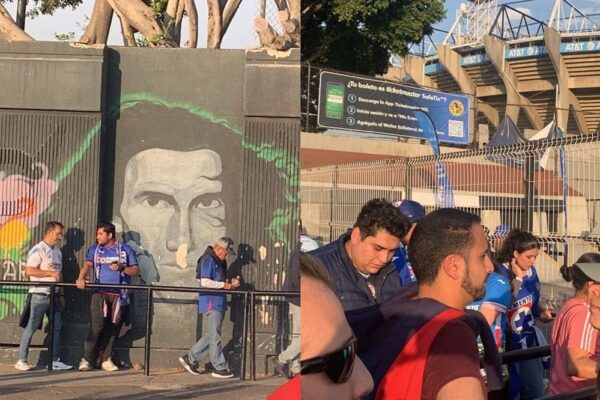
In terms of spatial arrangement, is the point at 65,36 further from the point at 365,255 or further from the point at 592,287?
the point at 592,287

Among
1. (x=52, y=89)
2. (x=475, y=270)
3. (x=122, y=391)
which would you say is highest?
(x=52, y=89)

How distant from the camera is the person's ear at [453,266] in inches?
35.1

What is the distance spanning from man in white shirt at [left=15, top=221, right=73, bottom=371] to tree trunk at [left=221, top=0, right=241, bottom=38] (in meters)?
0.21

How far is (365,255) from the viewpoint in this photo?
0.70 metres

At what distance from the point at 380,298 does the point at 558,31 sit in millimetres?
292

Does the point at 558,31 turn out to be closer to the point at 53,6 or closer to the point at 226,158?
the point at 226,158

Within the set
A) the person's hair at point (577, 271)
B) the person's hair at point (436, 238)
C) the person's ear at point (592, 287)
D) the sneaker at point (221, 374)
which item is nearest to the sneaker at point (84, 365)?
the sneaker at point (221, 374)

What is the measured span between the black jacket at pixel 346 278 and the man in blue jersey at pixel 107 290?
0.16 m

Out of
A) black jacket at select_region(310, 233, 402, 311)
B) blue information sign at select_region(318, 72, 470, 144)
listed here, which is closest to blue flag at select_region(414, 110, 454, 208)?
blue information sign at select_region(318, 72, 470, 144)

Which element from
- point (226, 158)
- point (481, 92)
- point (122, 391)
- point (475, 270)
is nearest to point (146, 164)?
point (226, 158)

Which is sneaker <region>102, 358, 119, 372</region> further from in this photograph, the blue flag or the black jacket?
the blue flag

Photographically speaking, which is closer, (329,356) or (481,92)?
(329,356)

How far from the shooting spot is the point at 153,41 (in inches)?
27.7

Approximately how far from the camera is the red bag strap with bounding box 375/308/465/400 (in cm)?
76
